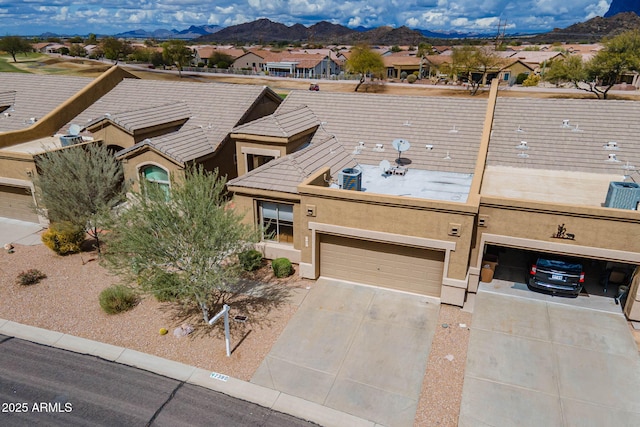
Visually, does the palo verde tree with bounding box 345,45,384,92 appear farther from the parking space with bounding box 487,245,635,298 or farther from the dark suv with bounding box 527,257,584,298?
the dark suv with bounding box 527,257,584,298

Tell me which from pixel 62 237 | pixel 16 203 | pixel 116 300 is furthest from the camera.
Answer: pixel 16 203

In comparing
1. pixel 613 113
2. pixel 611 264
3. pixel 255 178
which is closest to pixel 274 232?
pixel 255 178

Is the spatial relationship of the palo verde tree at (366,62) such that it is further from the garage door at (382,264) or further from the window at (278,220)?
the garage door at (382,264)

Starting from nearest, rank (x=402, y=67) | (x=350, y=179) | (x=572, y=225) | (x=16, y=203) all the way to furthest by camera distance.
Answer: (x=572, y=225)
(x=350, y=179)
(x=16, y=203)
(x=402, y=67)

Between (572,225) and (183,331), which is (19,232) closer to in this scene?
(183,331)

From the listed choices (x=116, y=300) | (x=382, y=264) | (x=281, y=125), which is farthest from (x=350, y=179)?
(x=116, y=300)

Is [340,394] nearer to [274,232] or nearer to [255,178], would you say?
[274,232]

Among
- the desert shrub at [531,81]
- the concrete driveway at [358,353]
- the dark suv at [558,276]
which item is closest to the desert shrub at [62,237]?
the concrete driveway at [358,353]
